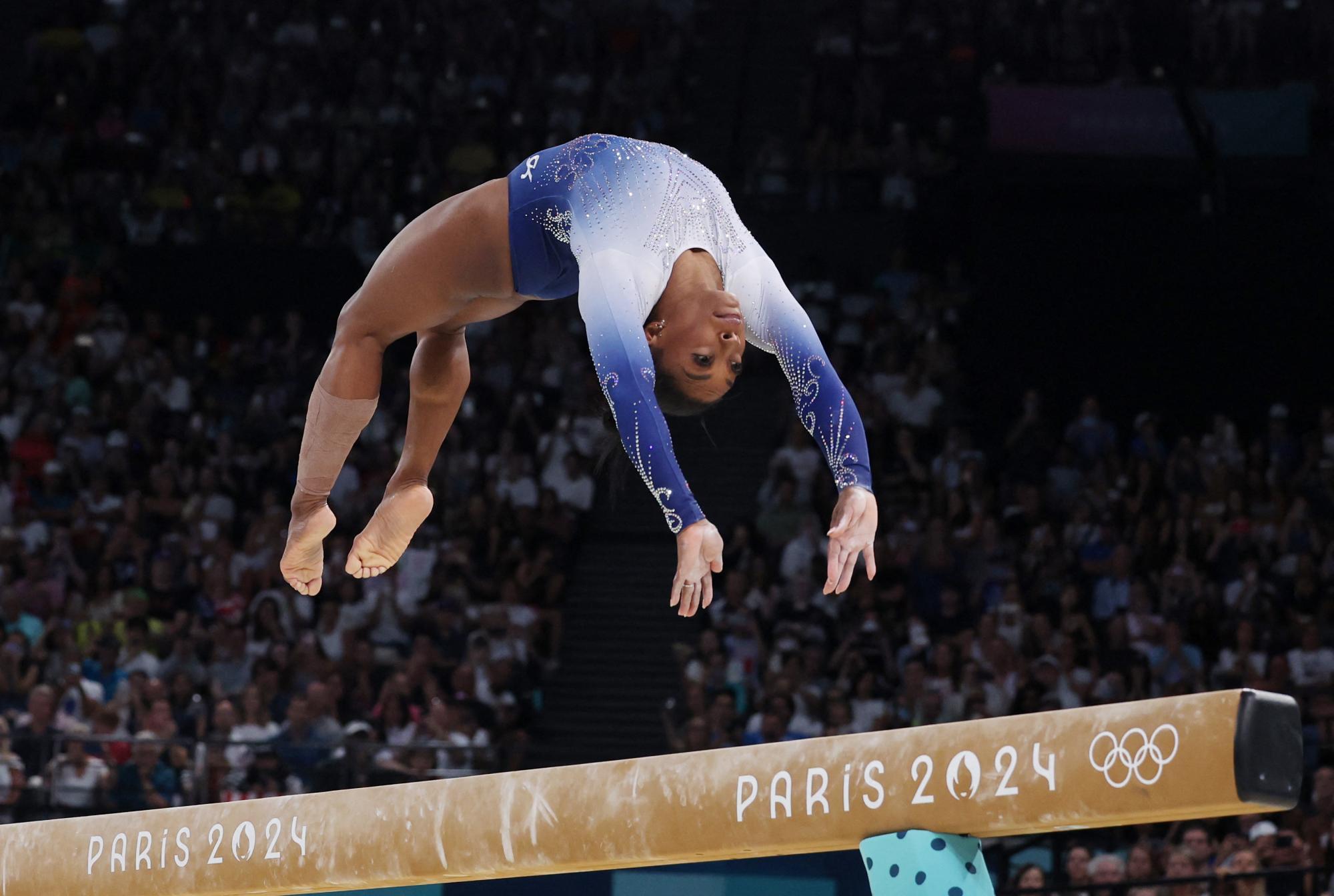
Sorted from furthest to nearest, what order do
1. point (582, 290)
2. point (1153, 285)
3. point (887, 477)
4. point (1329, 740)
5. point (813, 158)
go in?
point (813, 158)
point (1153, 285)
point (887, 477)
point (1329, 740)
point (582, 290)

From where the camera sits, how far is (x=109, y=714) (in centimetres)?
1028

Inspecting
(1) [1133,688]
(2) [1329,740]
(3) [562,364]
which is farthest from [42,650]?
(2) [1329,740]

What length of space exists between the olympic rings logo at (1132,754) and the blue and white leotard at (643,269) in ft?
3.30

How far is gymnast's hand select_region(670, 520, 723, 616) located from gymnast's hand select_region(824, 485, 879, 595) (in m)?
0.36

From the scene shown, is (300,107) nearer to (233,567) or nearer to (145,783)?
(233,567)

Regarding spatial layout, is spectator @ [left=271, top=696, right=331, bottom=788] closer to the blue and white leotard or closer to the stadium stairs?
the stadium stairs

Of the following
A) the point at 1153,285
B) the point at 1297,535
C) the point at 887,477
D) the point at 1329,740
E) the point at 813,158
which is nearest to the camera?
the point at 1329,740

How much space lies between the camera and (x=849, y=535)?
4047 mm

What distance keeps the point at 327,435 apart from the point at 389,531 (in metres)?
0.33

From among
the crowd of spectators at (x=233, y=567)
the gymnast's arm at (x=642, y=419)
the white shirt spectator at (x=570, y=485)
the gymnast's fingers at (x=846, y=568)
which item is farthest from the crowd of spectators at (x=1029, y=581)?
the gymnast's arm at (x=642, y=419)

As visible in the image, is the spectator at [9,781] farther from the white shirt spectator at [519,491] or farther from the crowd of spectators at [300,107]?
the crowd of spectators at [300,107]

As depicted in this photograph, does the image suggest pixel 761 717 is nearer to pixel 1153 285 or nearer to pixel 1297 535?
pixel 1297 535

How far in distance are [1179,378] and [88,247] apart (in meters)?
9.19

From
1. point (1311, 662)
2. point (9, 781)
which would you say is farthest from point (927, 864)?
point (9, 781)
